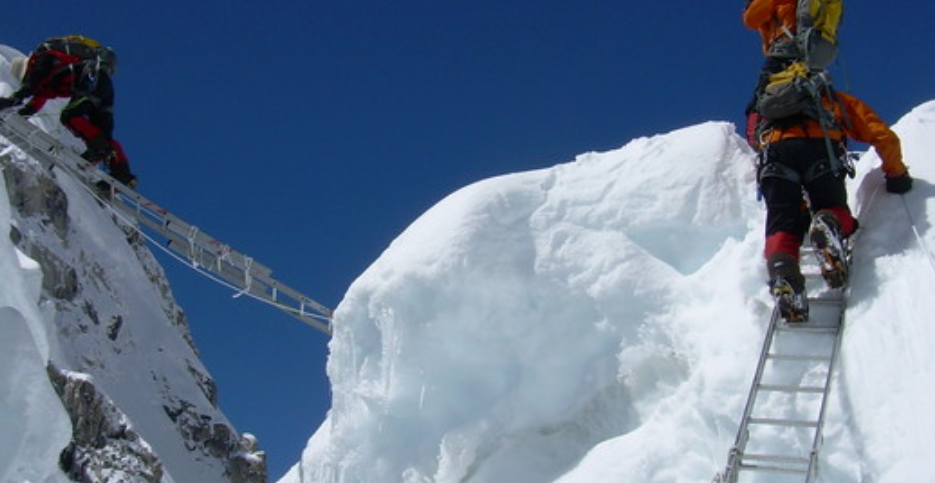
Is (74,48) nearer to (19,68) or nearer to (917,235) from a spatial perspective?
(19,68)

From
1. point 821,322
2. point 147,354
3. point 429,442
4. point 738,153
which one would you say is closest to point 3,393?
point 429,442

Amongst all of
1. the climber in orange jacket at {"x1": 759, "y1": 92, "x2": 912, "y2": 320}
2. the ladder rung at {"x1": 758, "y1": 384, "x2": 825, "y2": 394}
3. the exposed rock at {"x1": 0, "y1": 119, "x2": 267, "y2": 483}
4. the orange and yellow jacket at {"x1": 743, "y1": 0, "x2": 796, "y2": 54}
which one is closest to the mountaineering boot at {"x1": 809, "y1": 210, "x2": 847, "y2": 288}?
the climber in orange jacket at {"x1": 759, "y1": 92, "x2": 912, "y2": 320}

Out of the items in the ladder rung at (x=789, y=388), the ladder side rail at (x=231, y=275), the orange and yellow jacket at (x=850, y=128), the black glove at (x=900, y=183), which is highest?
the ladder side rail at (x=231, y=275)

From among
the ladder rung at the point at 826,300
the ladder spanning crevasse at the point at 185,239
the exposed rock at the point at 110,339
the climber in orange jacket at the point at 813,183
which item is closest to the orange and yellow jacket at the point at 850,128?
the climber in orange jacket at the point at 813,183

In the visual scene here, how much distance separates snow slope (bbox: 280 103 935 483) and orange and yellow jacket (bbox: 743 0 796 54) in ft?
2.03

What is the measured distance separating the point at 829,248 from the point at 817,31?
160 centimetres

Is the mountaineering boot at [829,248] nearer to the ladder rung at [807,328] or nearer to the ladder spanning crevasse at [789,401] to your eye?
the ladder spanning crevasse at [789,401]

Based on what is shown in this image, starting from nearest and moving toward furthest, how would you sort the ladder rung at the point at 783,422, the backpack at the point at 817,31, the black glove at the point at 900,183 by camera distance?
the ladder rung at the point at 783,422 < the black glove at the point at 900,183 < the backpack at the point at 817,31

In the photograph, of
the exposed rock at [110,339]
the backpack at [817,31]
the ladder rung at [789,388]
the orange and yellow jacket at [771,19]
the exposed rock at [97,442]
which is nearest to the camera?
the ladder rung at [789,388]

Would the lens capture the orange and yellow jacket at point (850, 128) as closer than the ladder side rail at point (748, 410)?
No

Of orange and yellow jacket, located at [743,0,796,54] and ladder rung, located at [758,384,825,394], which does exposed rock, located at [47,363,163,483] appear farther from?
ladder rung, located at [758,384,825,394]

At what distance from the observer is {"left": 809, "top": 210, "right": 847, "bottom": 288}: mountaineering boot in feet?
17.7

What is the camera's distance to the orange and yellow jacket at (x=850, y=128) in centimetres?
586

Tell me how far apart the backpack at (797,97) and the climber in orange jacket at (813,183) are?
0.05m
